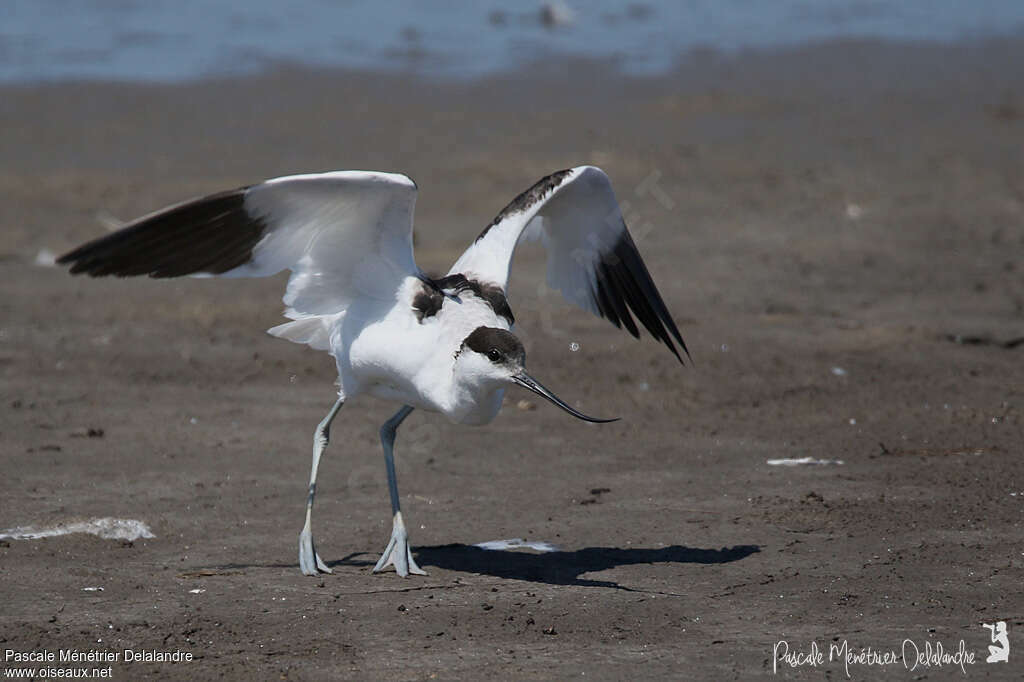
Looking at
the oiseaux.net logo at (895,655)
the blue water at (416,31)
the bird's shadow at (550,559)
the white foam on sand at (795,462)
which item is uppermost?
the blue water at (416,31)

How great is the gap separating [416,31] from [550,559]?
591 inches

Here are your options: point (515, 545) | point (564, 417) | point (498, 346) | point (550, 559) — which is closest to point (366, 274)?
point (498, 346)

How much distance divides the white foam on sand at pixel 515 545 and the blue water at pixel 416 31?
477 inches

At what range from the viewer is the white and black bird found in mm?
5461

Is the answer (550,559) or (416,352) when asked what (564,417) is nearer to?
(550,559)

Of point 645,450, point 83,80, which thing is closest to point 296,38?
point 83,80

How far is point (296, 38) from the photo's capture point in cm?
1934

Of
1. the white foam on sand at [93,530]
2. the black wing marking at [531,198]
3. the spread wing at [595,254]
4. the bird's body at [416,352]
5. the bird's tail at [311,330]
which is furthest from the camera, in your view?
the spread wing at [595,254]

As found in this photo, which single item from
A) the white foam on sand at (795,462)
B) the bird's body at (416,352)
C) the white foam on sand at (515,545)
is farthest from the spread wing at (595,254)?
the white foam on sand at (515,545)

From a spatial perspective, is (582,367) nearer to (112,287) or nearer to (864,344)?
(864,344)

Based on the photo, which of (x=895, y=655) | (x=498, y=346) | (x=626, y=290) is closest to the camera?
(x=895, y=655)

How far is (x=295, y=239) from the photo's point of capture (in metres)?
5.85

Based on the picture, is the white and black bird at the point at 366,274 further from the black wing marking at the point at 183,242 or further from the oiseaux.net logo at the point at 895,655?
the oiseaux.net logo at the point at 895,655

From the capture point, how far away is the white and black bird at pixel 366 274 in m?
5.46
